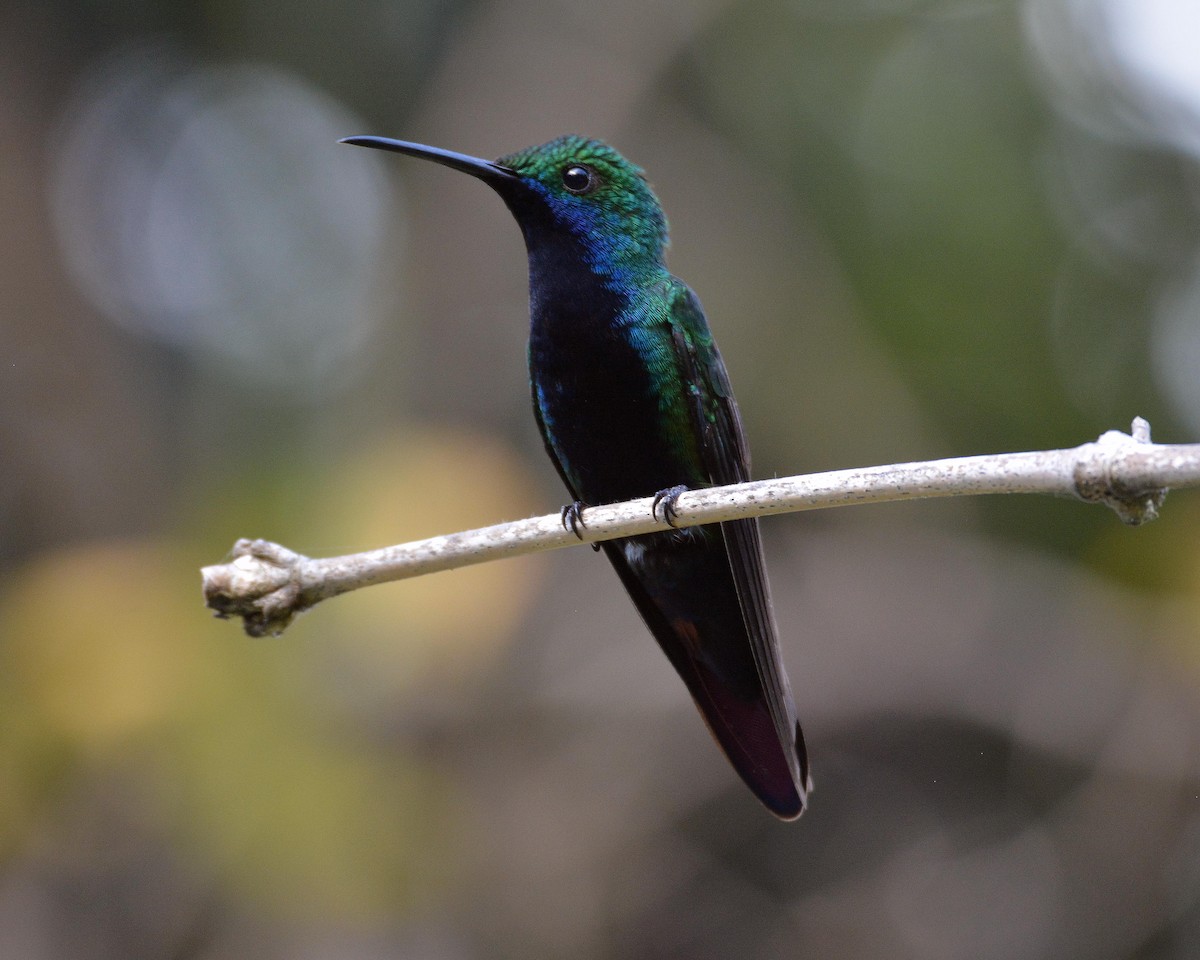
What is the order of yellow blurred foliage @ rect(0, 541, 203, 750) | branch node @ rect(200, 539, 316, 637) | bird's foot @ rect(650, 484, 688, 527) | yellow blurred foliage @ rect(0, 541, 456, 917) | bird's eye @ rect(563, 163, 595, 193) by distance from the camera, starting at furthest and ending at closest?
yellow blurred foliage @ rect(0, 541, 203, 750) < yellow blurred foliage @ rect(0, 541, 456, 917) < bird's eye @ rect(563, 163, 595, 193) < bird's foot @ rect(650, 484, 688, 527) < branch node @ rect(200, 539, 316, 637)

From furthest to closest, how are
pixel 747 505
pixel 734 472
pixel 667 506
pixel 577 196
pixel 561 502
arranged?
pixel 561 502 → pixel 577 196 → pixel 734 472 → pixel 667 506 → pixel 747 505

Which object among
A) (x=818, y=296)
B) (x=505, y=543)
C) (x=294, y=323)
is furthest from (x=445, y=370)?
(x=505, y=543)

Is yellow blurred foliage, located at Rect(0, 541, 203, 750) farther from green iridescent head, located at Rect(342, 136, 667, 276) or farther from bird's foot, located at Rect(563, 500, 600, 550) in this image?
green iridescent head, located at Rect(342, 136, 667, 276)

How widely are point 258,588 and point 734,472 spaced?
4.63 ft

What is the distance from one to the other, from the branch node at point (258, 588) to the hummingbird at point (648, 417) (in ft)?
2.59

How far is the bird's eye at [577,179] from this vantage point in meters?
3.33

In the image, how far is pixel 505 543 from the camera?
2.39m

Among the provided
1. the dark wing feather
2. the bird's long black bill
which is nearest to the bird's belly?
the dark wing feather

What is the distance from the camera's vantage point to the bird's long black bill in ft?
10.6

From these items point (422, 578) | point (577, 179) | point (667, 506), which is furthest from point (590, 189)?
point (422, 578)

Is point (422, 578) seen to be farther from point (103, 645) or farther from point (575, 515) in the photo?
point (575, 515)

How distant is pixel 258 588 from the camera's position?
2.33 metres

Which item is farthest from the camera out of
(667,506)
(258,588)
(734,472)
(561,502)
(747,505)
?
(561,502)

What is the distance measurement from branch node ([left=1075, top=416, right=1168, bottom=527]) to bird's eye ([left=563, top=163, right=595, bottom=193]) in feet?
6.23
